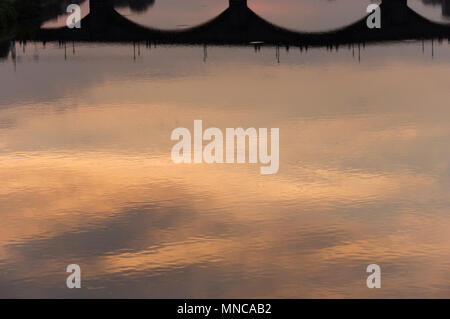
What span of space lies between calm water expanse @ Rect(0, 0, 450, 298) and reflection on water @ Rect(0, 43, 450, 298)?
56mm

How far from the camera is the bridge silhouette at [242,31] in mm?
66375

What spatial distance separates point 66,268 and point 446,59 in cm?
4102

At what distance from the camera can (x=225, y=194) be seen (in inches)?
987

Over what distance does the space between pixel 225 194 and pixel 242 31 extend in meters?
54.6

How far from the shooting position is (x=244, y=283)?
19016mm

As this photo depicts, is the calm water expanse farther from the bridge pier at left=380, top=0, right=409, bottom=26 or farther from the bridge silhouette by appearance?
the bridge pier at left=380, top=0, right=409, bottom=26

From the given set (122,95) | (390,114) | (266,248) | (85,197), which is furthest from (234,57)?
(266,248)

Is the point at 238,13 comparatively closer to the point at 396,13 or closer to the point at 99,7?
the point at 99,7

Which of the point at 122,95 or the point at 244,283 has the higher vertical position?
the point at 122,95

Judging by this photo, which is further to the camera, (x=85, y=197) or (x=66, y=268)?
(x=85, y=197)

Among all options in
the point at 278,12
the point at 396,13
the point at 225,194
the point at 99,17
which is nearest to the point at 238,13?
the point at 99,17

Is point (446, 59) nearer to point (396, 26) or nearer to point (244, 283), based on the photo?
point (396, 26)
